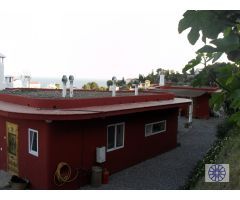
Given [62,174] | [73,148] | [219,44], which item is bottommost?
[62,174]

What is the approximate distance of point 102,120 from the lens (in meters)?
12.1

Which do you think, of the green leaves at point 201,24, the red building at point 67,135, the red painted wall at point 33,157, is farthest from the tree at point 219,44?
the red painted wall at point 33,157

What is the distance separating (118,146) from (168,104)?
4054 millimetres

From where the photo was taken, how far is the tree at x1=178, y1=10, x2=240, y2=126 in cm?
179

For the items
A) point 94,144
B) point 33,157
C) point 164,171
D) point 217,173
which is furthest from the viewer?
point 164,171

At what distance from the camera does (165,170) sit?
44.2 ft

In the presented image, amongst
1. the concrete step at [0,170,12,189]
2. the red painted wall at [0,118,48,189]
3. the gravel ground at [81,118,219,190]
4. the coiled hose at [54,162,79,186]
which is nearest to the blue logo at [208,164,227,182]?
the gravel ground at [81,118,219,190]

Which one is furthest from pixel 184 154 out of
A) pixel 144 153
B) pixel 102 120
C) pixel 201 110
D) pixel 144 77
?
pixel 144 77

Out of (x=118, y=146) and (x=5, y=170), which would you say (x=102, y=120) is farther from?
(x=5, y=170)

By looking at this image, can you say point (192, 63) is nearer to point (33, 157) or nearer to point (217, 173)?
point (217, 173)

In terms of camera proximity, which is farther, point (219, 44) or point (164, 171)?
point (164, 171)

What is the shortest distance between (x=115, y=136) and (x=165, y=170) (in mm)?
2890

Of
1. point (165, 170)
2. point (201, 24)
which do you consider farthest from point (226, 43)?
point (165, 170)

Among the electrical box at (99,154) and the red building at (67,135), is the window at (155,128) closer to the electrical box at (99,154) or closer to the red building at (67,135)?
the red building at (67,135)
